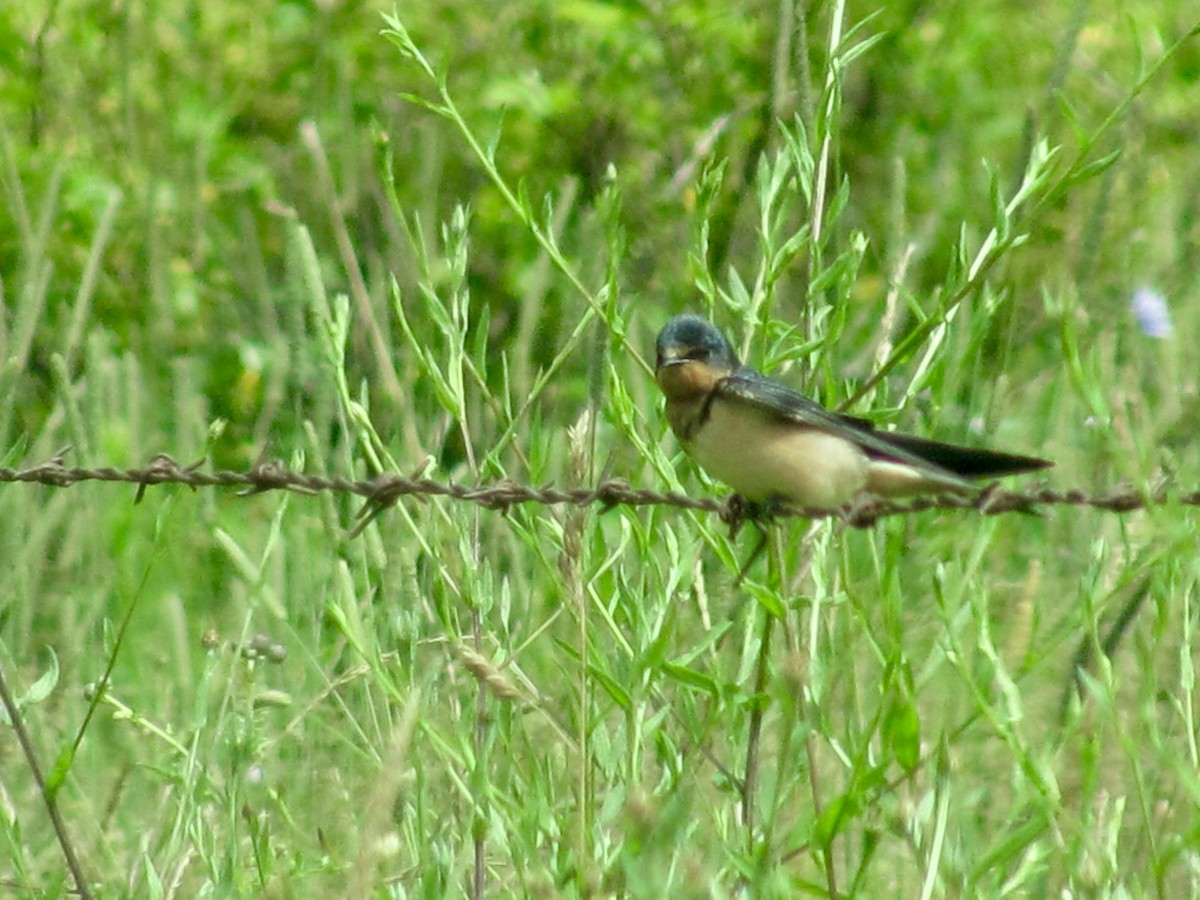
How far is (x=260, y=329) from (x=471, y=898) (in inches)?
182

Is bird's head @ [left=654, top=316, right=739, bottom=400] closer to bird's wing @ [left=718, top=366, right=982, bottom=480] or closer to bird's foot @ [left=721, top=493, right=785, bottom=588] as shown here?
bird's wing @ [left=718, top=366, right=982, bottom=480]

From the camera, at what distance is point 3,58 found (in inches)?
271

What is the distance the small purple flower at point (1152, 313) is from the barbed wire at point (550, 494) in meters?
2.17

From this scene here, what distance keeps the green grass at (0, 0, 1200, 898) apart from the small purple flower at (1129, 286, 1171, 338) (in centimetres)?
6

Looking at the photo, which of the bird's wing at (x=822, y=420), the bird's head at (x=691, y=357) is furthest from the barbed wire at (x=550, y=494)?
the bird's head at (x=691, y=357)

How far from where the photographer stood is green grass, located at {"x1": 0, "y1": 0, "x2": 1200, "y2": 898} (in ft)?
7.77

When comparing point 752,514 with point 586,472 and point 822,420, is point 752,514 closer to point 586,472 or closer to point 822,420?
point 822,420

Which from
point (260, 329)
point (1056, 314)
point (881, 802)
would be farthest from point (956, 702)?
point (260, 329)

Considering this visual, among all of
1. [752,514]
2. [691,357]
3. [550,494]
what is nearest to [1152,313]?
[691,357]

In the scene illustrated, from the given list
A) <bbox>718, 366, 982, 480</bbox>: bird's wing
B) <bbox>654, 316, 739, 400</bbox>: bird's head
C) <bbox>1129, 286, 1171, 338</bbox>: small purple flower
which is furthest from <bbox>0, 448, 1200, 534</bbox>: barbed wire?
<bbox>1129, 286, 1171, 338</bbox>: small purple flower

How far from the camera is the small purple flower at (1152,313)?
15.7 ft

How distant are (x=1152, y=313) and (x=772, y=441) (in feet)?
7.19

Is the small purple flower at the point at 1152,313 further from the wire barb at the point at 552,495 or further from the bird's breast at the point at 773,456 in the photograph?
the wire barb at the point at 552,495

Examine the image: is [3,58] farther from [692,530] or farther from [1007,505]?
[1007,505]
